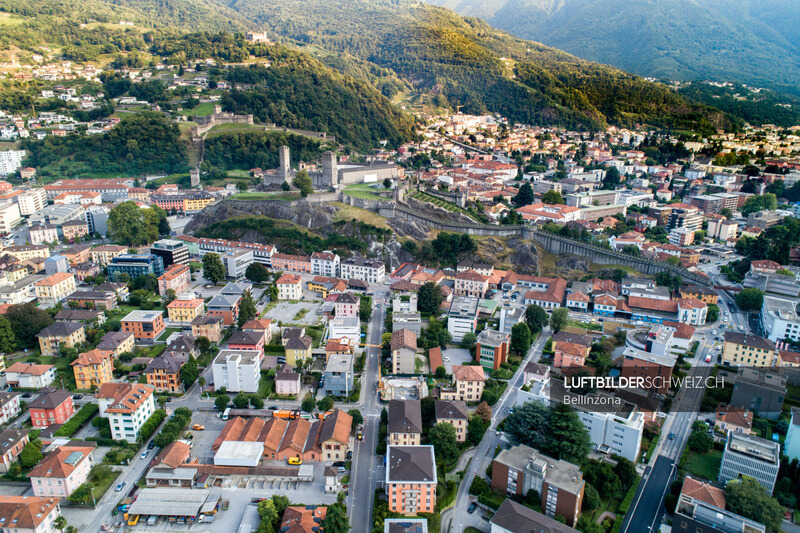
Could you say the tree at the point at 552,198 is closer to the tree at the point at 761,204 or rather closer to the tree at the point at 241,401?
the tree at the point at 761,204

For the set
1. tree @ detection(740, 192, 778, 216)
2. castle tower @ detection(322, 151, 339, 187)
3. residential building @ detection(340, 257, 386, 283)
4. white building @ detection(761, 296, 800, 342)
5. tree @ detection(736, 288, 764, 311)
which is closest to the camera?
white building @ detection(761, 296, 800, 342)

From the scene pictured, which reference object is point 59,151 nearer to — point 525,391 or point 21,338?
point 21,338

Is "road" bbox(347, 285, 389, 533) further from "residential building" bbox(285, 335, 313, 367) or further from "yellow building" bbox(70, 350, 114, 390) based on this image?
"yellow building" bbox(70, 350, 114, 390)

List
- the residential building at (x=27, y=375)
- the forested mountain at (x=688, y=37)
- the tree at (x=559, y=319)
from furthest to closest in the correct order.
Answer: the forested mountain at (x=688, y=37)
the tree at (x=559, y=319)
the residential building at (x=27, y=375)

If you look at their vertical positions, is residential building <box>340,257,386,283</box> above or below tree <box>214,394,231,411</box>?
above

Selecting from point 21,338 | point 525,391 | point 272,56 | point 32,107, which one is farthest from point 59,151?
point 525,391

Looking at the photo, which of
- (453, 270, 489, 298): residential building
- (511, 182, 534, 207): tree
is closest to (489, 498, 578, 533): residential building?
(453, 270, 489, 298): residential building

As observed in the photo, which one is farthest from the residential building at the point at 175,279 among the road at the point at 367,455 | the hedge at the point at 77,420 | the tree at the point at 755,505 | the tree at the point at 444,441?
the tree at the point at 755,505
